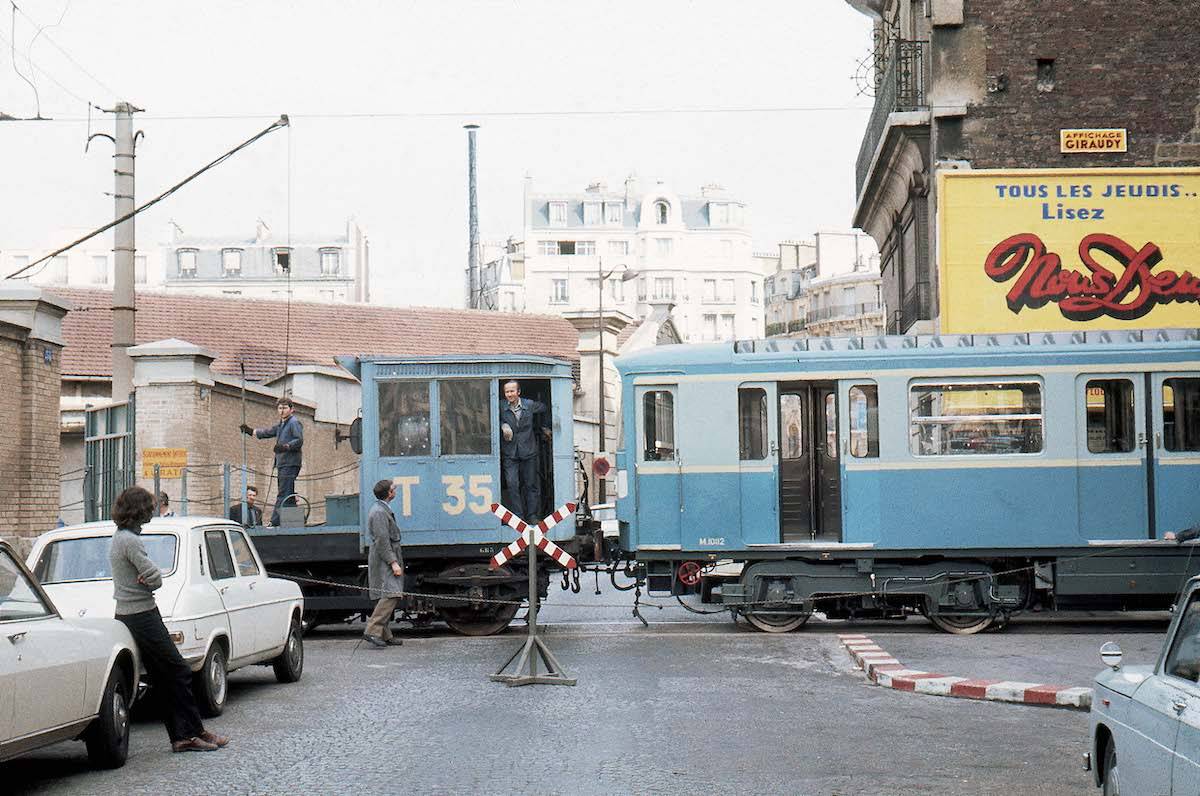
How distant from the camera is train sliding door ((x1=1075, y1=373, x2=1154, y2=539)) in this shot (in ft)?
61.9

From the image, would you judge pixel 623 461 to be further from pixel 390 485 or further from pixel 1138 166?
pixel 1138 166

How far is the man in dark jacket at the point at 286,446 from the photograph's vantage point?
20.5m

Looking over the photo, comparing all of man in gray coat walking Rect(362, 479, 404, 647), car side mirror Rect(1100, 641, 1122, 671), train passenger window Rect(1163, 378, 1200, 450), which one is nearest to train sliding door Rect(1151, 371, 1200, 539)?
train passenger window Rect(1163, 378, 1200, 450)

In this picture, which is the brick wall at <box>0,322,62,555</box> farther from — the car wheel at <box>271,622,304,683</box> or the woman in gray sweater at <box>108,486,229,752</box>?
the woman in gray sweater at <box>108,486,229,752</box>

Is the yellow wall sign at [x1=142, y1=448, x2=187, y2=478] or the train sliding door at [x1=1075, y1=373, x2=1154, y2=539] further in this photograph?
the yellow wall sign at [x1=142, y1=448, x2=187, y2=478]

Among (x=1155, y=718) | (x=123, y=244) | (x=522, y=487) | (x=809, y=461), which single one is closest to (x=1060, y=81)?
(x=809, y=461)

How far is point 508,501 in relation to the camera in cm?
1930

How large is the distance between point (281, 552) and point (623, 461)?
13.8 feet

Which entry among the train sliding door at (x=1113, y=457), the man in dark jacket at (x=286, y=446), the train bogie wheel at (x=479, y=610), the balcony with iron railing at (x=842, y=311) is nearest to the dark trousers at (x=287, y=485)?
the man in dark jacket at (x=286, y=446)

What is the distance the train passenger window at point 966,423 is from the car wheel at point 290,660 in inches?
314

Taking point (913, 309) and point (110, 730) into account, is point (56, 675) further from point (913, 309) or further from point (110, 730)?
point (913, 309)

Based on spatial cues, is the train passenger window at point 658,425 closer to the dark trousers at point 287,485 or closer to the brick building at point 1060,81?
the dark trousers at point 287,485

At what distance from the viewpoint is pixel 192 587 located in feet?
39.7

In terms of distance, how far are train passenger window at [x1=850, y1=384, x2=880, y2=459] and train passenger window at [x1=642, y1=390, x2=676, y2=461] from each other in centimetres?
215
